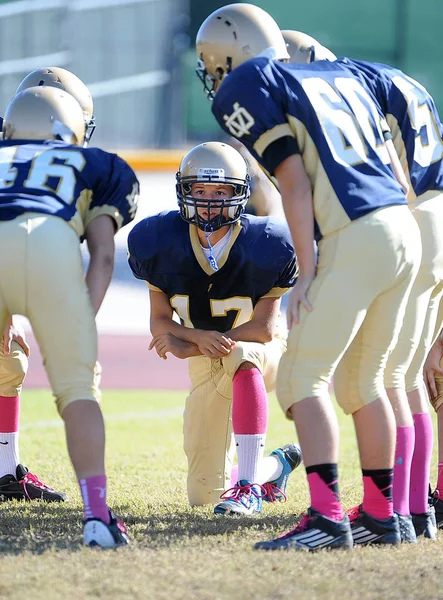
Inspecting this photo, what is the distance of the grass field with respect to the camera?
8.75 ft

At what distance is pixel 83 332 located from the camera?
3.12 meters

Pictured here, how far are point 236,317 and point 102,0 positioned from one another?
1173 centimetres

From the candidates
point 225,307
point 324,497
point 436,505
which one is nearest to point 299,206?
point 324,497

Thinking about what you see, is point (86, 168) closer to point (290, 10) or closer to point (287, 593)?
point (287, 593)

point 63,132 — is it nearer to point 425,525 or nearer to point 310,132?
point 310,132

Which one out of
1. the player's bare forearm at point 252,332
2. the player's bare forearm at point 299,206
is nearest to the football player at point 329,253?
the player's bare forearm at point 299,206

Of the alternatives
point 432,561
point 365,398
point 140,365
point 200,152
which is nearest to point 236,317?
point 200,152

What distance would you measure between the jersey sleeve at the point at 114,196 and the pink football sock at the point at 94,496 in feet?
2.82

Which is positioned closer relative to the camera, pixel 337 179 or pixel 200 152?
pixel 337 179

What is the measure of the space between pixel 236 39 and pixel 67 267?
1080 millimetres

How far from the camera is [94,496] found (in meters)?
3.14

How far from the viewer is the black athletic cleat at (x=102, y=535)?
3.11 meters

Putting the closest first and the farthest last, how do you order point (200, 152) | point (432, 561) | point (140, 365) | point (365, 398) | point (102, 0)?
point (432, 561), point (365, 398), point (200, 152), point (140, 365), point (102, 0)

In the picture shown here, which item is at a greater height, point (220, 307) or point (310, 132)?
point (310, 132)
